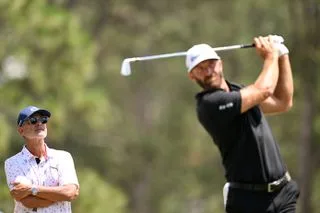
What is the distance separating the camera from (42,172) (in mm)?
5441

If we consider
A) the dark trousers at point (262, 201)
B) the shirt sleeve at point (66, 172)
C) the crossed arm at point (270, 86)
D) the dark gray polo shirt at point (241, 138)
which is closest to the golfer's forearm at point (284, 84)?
the crossed arm at point (270, 86)

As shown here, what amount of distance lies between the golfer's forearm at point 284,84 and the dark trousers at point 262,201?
0.61 metres

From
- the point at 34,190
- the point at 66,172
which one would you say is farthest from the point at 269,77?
the point at 34,190

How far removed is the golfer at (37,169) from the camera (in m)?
5.38

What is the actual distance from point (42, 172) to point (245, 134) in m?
1.19

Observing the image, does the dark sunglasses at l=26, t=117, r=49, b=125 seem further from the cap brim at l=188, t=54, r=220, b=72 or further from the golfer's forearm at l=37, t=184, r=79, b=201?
the cap brim at l=188, t=54, r=220, b=72

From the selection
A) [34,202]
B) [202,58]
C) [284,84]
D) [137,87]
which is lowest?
[34,202]

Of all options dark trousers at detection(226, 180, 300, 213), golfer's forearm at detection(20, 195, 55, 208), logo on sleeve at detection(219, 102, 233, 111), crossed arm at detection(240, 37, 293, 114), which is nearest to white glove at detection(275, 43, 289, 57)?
crossed arm at detection(240, 37, 293, 114)

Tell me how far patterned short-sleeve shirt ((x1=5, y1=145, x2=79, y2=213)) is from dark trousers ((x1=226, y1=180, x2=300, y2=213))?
3.39ft

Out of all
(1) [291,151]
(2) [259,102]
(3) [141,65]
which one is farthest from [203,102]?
(3) [141,65]

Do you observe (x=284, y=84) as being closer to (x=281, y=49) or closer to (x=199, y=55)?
(x=281, y=49)

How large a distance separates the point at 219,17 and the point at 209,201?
5.31m

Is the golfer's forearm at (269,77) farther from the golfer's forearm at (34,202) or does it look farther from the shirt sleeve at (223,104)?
the golfer's forearm at (34,202)

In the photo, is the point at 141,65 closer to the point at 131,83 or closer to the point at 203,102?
the point at 131,83
